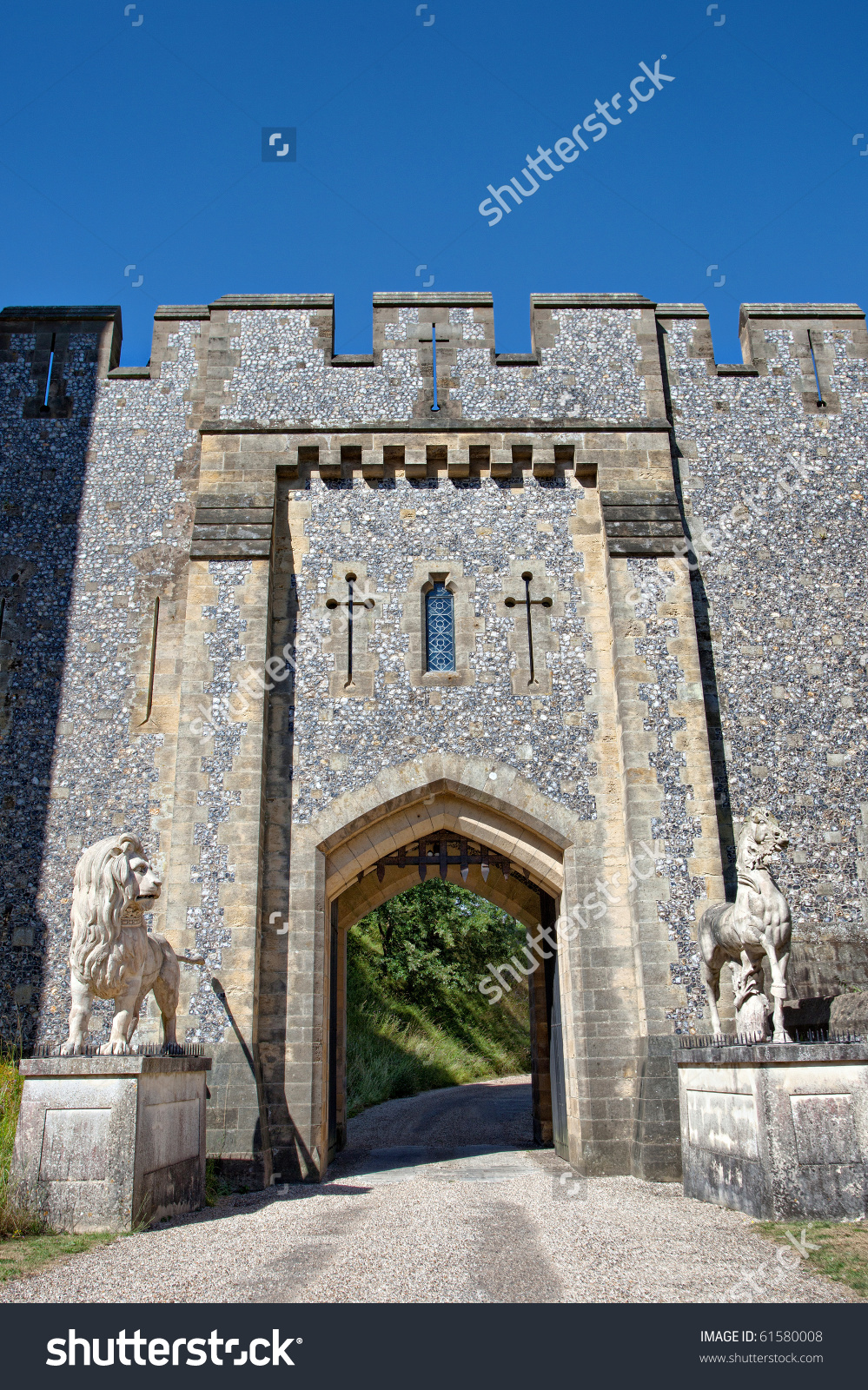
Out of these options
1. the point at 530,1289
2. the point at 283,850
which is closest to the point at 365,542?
the point at 283,850

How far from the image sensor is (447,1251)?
17.8ft

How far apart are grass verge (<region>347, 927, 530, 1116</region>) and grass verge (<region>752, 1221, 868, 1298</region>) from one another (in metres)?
11.9

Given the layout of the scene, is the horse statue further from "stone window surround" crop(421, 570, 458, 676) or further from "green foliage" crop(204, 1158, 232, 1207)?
"green foliage" crop(204, 1158, 232, 1207)

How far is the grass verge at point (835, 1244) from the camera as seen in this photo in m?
4.63

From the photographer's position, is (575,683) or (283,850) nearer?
(283,850)

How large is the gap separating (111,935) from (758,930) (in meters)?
4.42

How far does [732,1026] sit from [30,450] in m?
9.32

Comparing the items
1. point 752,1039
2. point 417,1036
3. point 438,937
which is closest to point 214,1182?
point 752,1039

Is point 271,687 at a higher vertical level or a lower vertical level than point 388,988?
higher

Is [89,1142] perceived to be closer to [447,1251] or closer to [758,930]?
[447,1251]

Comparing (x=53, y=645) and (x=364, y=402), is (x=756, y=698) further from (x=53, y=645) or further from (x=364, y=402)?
(x=53, y=645)

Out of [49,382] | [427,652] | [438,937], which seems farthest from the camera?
[438,937]

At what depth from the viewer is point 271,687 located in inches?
389

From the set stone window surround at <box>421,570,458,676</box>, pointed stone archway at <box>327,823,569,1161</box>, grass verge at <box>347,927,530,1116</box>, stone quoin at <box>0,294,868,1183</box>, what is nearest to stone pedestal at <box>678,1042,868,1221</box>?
stone quoin at <box>0,294,868,1183</box>
